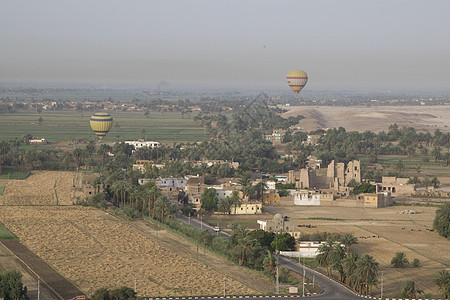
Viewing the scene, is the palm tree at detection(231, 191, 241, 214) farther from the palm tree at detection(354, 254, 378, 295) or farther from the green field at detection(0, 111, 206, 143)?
the green field at detection(0, 111, 206, 143)

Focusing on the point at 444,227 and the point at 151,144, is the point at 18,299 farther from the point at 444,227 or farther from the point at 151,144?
the point at 151,144

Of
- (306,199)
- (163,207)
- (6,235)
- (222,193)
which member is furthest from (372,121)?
(6,235)

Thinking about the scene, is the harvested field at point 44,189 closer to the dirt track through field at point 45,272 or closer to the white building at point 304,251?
the dirt track through field at point 45,272

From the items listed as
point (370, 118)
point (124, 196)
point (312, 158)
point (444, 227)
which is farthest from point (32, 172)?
point (370, 118)

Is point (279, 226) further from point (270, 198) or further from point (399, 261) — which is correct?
point (270, 198)

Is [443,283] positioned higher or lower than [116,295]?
lower

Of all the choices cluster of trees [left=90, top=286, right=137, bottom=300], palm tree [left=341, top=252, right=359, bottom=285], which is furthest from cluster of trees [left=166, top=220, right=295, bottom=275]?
cluster of trees [left=90, top=286, right=137, bottom=300]

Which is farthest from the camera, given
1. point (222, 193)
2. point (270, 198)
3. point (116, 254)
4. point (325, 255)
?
point (270, 198)

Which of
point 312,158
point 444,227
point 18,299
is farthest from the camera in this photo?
point 312,158
